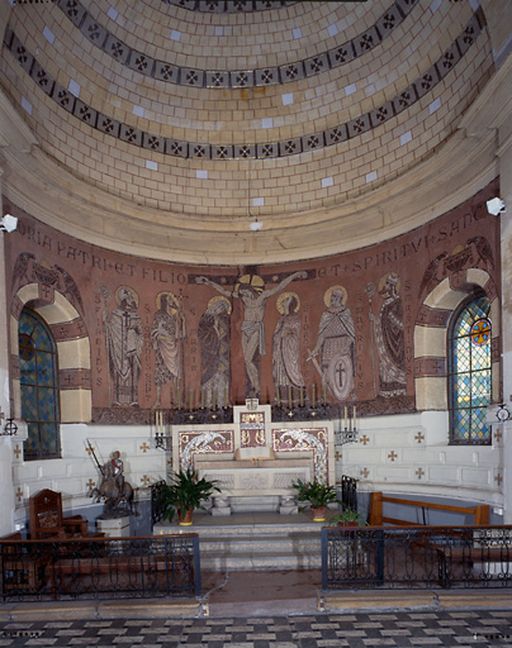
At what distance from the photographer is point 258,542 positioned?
966 centimetres

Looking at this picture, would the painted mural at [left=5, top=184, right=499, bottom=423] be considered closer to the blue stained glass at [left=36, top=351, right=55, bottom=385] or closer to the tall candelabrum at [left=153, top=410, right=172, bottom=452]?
the tall candelabrum at [left=153, top=410, right=172, bottom=452]

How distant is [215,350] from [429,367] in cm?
444

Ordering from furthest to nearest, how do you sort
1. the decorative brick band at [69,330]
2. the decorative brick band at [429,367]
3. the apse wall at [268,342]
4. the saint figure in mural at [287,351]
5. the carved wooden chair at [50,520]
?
the saint figure in mural at [287,351] < the decorative brick band at [69,330] < the decorative brick band at [429,367] < the apse wall at [268,342] < the carved wooden chair at [50,520]

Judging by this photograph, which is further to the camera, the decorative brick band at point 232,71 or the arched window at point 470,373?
the decorative brick band at point 232,71

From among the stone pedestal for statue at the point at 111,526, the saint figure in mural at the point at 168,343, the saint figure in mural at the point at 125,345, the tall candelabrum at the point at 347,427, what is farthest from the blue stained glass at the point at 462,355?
the stone pedestal for statue at the point at 111,526

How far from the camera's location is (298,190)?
1348 cm

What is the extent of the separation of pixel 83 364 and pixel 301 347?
14.3 ft

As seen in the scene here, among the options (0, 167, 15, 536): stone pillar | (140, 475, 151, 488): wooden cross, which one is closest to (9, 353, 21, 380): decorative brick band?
(0, 167, 15, 536): stone pillar

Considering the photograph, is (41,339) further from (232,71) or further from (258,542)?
(232,71)

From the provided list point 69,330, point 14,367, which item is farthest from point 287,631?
point 69,330

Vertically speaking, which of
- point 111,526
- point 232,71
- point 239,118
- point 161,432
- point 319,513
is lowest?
point 111,526

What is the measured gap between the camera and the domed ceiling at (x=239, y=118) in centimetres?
1057

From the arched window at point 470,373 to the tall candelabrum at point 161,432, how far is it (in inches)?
206

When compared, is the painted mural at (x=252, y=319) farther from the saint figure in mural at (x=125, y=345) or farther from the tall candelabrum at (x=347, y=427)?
the tall candelabrum at (x=347, y=427)
